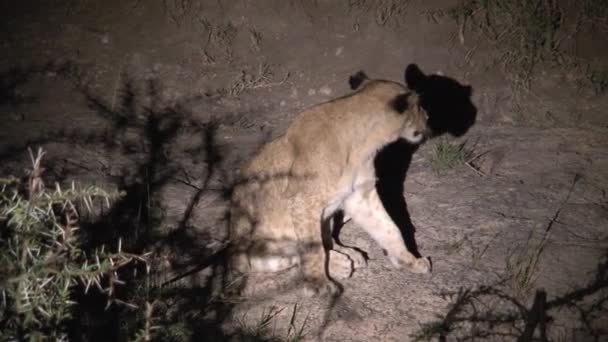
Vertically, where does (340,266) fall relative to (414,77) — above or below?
below

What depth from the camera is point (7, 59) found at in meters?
8.06

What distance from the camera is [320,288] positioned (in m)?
3.82

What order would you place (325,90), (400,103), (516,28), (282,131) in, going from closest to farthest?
Result: (400,103) → (282,131) → (516,28) → (325,90)

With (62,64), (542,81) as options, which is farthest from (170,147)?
(542,81)

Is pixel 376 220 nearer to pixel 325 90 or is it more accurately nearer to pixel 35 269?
pixel 35 269

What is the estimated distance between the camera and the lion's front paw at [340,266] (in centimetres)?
402

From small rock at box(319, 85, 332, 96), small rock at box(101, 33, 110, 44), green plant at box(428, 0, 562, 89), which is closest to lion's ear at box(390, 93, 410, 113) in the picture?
small rock at box(319, 85, 332, 96)

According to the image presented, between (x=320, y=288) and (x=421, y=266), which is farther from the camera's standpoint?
(x=421, y=266)

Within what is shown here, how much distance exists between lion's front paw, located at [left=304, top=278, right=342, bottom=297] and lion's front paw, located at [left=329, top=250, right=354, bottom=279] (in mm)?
190

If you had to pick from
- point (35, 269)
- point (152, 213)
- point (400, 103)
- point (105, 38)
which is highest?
point (105, 38)

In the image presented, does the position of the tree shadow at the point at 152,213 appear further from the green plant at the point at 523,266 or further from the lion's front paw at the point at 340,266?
the green plant at the point at 523,266

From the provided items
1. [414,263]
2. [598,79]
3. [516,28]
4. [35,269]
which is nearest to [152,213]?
[414,263]

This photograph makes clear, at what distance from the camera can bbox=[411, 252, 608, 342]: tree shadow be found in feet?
10.2

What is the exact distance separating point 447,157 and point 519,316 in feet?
8.30
